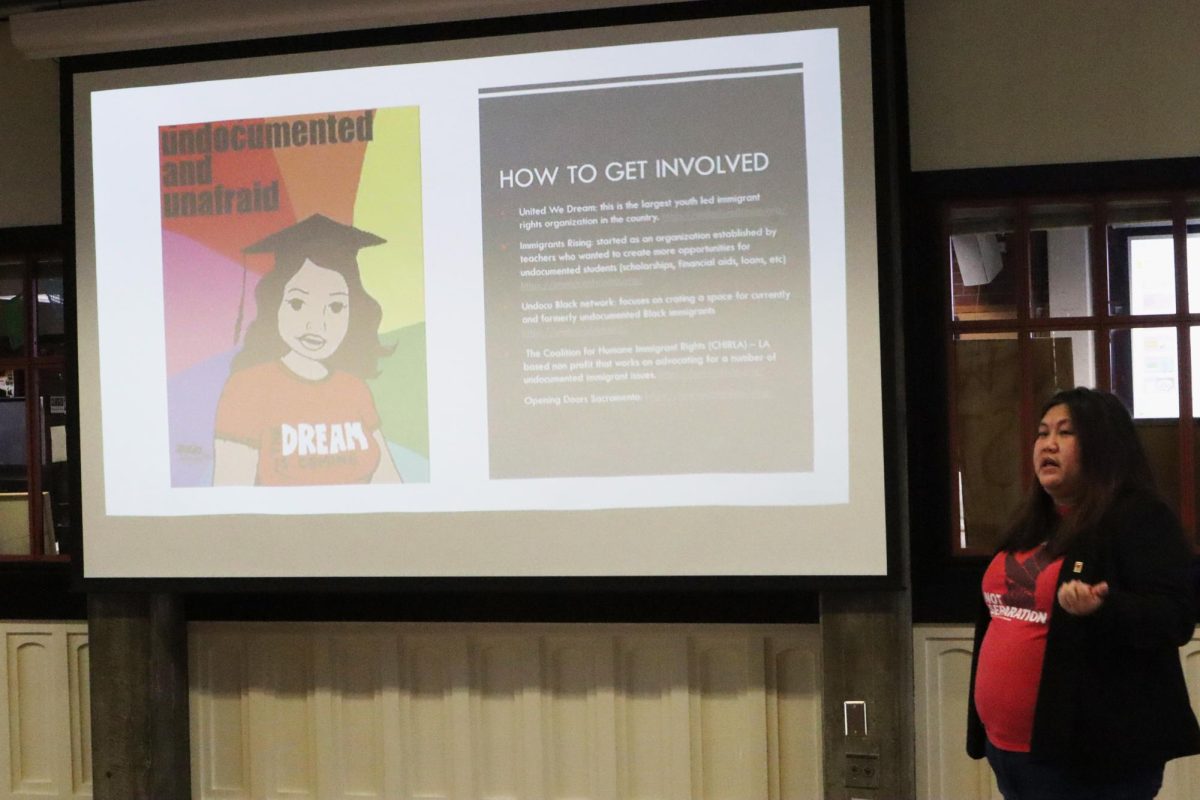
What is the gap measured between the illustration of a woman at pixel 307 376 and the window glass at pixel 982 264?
73.0 inches

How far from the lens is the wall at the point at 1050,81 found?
3.41 meters

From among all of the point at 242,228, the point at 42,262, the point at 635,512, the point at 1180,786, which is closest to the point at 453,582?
the point at 635,512

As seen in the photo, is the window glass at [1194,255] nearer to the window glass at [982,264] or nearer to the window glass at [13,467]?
the window glass at [982,264]

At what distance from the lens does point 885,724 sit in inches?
128

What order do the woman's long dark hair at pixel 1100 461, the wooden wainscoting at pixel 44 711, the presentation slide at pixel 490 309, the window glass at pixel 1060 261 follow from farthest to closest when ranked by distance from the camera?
the wooden wainscoting at pixel 44 711, the window glass at pixel 1060 261, the presentation slide at pixel 490 309, the woman's long dark hair at pixel 1100 461

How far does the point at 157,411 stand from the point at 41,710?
50.1 inches

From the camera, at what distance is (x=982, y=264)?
3580 mm

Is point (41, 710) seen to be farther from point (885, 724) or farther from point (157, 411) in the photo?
point (885, 724)

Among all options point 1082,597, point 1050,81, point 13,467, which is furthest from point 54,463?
point 1050,81

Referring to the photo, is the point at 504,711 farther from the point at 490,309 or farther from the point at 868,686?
the point at 490,309

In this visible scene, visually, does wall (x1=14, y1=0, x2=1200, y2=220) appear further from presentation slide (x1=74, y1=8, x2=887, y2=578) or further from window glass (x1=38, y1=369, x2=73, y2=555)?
window glass (x1=38, y1=369, x2=73, y2=555)

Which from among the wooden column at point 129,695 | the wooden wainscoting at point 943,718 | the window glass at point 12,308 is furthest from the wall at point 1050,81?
the window glass at point 12,308

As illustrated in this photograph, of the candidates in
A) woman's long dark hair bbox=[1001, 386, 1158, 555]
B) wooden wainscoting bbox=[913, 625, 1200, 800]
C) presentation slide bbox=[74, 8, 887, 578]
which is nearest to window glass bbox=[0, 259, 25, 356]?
presentation slide bbox=[74, 8, 887, 578]

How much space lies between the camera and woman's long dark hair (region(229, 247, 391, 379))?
3.49m
